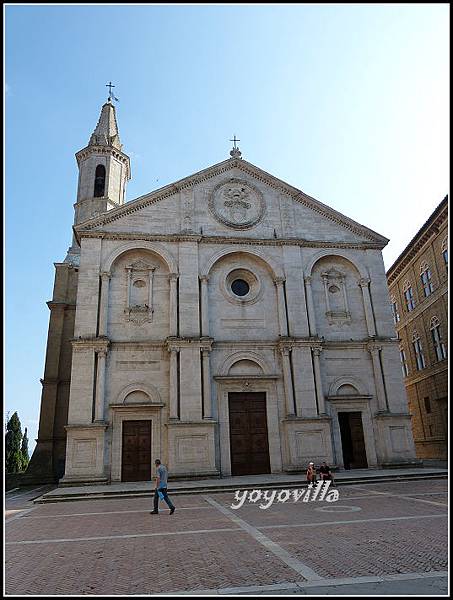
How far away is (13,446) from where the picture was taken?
172 feet

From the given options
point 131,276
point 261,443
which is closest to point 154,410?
point 261,443

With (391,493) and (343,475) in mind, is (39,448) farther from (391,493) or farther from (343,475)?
(391,493)

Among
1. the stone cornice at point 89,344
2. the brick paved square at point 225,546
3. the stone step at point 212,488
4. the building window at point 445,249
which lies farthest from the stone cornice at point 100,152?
the brick paved square at point 225,546

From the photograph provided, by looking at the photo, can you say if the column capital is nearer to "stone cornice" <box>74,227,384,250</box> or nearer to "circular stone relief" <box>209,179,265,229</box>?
"stone cornice" <box>74,227,384,250</box>

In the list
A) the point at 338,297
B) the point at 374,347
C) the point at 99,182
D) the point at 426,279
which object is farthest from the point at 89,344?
the point at 426,279

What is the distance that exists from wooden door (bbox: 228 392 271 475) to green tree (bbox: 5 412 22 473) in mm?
31882

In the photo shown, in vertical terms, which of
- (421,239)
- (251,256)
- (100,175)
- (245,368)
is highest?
(100,175)

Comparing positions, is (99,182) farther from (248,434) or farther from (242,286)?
(248,434)

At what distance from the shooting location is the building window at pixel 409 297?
1546 inches

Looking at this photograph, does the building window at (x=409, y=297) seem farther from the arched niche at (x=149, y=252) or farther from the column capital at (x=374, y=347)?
the arched niche at (x=149, y=252)

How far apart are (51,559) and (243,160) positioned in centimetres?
2728

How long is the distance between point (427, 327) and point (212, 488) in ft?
79.2

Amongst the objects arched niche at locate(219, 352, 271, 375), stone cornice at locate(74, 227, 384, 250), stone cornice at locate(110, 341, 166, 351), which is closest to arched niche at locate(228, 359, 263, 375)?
arched niche at locate(219, 352, 271, 375)

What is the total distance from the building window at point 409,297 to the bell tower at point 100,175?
85.7 feet
